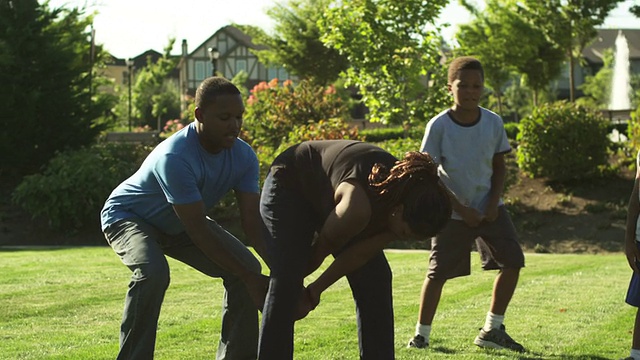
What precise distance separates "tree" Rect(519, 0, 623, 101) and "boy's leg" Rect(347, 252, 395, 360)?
97.3 feet

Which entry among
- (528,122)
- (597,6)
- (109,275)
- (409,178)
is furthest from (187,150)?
(597,6)

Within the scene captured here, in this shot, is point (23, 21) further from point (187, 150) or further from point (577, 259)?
point (187, 150)

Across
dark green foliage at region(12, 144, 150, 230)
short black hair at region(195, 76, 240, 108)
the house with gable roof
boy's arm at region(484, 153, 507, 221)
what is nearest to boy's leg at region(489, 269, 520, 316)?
boy's arm at region(484, 153, 507, 221)

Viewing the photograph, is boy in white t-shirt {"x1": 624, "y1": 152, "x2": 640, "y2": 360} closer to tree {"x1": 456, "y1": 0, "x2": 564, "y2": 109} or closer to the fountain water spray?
tree {"x1": 456, "y1": 0, "x2": 564, "y2": 109}

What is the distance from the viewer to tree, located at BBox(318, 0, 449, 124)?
949 inches

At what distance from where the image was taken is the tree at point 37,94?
21.6 m

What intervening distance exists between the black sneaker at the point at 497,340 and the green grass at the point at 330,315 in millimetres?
93

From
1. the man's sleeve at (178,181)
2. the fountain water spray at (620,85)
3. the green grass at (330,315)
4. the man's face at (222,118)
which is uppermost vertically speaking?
the fountain water spray at (620,85)

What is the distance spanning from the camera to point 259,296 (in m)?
5.29

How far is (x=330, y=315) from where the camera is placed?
8695 mm

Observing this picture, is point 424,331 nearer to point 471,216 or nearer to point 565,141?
point 471,216

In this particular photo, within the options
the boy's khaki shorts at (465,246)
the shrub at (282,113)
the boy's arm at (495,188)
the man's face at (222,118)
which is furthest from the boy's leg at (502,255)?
the shrub at (282,113)

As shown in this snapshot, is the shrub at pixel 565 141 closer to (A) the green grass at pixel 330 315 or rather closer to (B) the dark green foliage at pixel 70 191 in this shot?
(A) the green grass at pixel 330 315

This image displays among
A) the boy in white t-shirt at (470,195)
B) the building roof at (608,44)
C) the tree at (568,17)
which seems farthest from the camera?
the building roof at (608,44)
